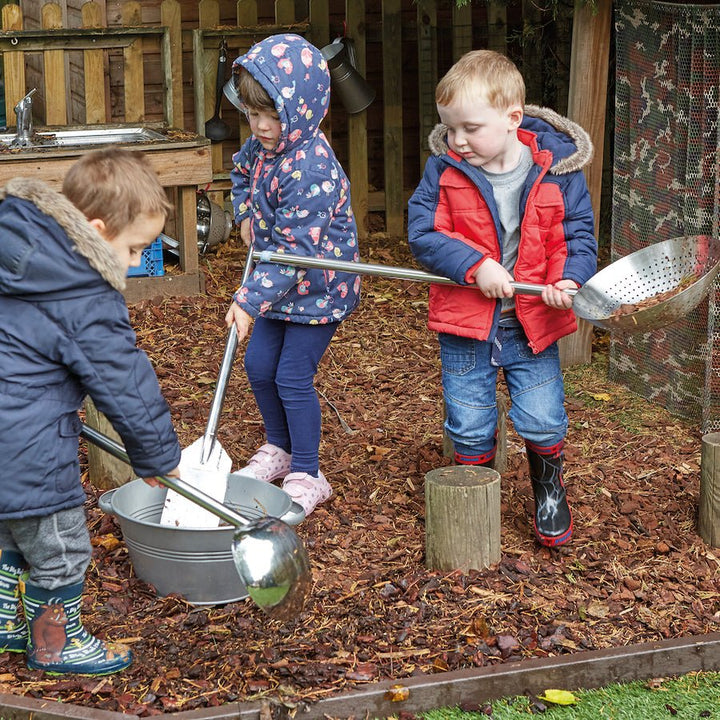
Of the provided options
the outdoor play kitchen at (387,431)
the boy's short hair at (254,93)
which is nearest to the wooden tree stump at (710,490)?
the outdoor play kitchen at (387,431)

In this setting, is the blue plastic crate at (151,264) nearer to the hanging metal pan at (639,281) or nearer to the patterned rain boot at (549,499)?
the hanging metal pan at (639,281)

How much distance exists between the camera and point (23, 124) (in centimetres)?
662

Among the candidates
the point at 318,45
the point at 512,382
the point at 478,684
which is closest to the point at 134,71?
the point at 318,45

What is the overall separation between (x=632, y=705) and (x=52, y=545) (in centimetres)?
158

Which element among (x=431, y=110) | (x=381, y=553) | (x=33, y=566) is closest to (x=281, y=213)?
(x=381, y=553)

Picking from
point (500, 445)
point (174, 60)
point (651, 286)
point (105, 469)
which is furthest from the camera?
point (174, 60)

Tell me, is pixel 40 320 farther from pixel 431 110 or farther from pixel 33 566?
pixel 431 110

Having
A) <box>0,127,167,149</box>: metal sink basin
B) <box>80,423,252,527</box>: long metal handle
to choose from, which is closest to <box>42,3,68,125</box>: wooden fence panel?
<box>0,127,167,149</box>: metal sink basin

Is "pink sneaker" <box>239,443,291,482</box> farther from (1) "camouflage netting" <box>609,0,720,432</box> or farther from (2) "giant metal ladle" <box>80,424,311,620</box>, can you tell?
(1) "camouflage netting" <box>609,0,720,432</box>

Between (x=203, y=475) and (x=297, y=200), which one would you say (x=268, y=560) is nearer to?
(x=203, y=475)

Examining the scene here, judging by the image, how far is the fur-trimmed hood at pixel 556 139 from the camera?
3.71m

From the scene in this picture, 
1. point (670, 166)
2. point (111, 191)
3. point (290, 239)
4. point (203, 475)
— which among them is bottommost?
point (203, 475)

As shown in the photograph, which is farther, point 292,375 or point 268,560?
point 292,375

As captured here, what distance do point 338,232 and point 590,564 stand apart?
4.59ft
